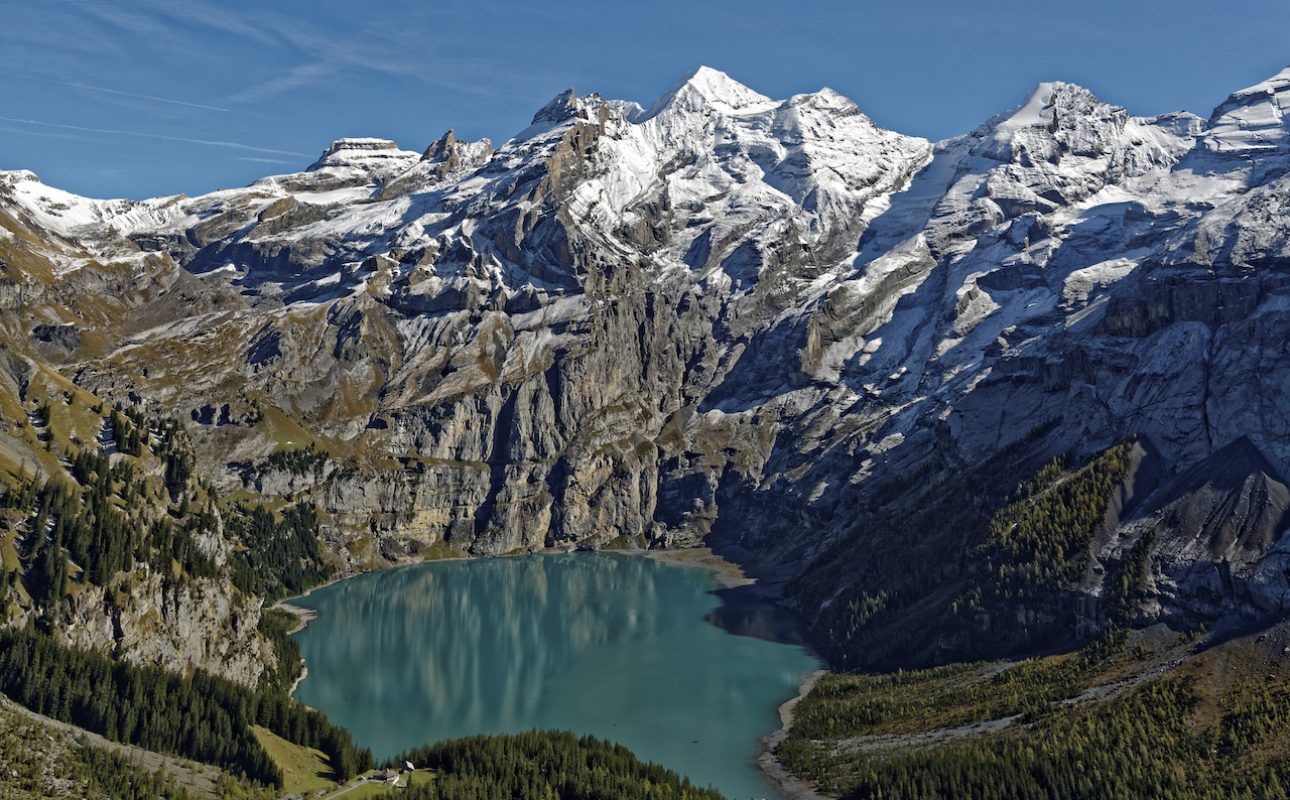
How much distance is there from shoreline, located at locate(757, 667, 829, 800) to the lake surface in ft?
3.75

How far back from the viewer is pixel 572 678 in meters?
151

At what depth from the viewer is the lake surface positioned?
122 m

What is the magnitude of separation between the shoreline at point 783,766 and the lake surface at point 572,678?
1142 millimetres

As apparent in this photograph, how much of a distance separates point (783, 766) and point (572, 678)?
149ft

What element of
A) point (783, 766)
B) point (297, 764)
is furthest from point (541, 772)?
point (783, 766)

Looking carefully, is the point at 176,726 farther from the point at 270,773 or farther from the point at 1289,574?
the point at 1289,574

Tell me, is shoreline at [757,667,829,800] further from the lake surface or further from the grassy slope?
the grassy slope

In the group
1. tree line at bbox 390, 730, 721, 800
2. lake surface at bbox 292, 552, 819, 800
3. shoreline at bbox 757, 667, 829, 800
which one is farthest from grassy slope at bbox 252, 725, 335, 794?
shoreline at bbox 757, 667, 829, 800

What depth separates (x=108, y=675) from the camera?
97.9 meters

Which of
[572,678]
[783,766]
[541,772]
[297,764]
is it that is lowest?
[297,764]

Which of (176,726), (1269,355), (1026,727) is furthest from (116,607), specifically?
(1269,355)

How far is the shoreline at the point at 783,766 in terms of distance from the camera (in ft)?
344

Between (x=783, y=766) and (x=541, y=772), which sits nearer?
(x=541, y=772)

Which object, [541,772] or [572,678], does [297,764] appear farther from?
[572,678]
